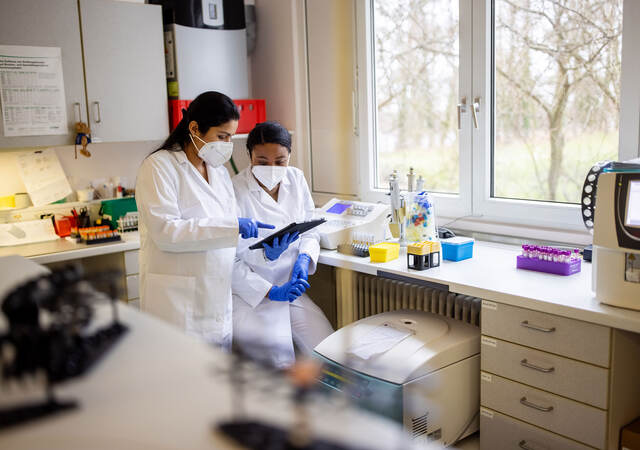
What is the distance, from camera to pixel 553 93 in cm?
262

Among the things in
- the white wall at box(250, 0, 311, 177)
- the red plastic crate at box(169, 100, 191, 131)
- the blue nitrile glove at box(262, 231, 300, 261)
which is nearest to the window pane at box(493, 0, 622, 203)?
the blue nitrile glove at box(262, 231, 300, 261)

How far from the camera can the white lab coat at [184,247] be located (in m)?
2.15

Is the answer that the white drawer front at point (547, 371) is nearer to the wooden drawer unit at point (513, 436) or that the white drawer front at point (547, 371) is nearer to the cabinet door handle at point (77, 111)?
the wooden drawer unit at point (513, 436)

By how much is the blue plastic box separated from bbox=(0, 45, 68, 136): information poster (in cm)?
183

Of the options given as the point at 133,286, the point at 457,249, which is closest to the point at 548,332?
the point at 457,249

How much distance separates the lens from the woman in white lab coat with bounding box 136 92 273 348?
7.07 ft

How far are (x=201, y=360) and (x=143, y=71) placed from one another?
2789mm

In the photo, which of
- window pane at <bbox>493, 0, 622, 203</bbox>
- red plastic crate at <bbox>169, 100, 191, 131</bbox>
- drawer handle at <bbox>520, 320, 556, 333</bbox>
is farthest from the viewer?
red plastic crate at <bbox>169, 100, 191, 131</bbox>

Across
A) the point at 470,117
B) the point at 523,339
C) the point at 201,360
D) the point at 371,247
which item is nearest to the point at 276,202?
the point at 371,247

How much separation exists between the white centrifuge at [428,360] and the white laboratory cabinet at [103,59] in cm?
157

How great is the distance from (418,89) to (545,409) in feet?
5.71

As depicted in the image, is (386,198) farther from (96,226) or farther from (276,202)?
(96,226)

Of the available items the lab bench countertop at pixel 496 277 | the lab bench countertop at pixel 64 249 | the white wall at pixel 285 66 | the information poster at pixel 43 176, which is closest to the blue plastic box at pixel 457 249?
the lab bench countertop at pixel 496 277

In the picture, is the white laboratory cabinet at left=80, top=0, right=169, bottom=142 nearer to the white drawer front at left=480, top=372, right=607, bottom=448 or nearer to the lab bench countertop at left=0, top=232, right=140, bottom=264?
the lab bench countertop at left=0, top=232, right=140, bottom=264
